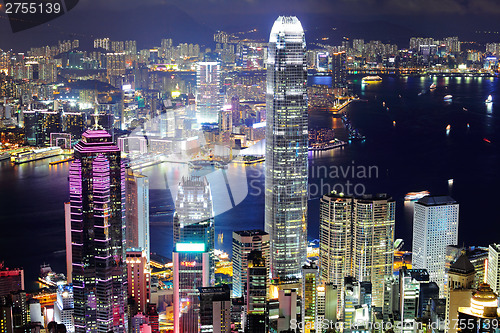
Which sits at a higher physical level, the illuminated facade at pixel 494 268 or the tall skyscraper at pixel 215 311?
the illuminated facade at pixel 494 268

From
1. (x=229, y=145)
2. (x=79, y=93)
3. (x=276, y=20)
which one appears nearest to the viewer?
(x=276, y=20)

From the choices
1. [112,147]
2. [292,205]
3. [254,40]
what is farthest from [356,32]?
[112,147]

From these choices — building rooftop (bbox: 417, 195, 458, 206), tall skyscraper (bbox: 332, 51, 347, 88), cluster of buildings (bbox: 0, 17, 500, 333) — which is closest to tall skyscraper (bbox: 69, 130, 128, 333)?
cluster of buildings (bbox: 0, 17, 500, 333)

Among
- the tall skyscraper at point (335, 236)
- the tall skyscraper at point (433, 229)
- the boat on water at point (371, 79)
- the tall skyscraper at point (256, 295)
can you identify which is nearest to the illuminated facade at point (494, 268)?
the tall skyscraper at point (433, 229)

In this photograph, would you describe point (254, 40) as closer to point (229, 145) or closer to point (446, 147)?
point (229, 145)

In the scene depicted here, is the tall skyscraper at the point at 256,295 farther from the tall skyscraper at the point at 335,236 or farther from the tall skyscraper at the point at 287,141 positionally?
the tall skyscraper at the point at 287,141

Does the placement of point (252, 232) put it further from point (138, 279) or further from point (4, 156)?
point (4, 156)

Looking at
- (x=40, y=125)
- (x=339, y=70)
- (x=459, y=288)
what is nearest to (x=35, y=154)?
(x=40, y=125)
